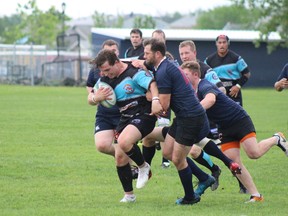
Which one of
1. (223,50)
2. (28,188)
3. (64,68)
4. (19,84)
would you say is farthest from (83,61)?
(28,188)

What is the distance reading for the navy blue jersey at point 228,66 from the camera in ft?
Answer: 47.4

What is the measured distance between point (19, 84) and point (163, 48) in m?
38.8

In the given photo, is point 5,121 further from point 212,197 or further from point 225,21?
point 225,21

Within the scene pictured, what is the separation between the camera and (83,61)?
5225 centimetres

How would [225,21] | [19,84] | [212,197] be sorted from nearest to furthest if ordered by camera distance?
1. [212,197]
2. [19,84]
3. [225,21]

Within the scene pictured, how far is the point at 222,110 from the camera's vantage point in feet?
33.3

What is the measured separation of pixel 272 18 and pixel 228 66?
3980 cm

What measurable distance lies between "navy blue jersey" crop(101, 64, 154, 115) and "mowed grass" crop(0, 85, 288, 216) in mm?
1147

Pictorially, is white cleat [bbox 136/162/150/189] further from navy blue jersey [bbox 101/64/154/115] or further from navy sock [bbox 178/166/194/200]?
navy blue jersey [bbox 101/64/154/115]

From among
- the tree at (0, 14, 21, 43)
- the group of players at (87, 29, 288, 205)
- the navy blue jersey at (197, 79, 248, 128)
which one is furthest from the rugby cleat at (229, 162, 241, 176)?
the tree at (0, 14, 21, 43)

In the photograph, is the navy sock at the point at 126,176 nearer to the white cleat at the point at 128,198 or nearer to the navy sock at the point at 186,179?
the white cleat at the point at 128,198

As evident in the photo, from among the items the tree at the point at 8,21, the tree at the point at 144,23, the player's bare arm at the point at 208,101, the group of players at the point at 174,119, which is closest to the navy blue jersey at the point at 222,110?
the group of players at the point at 174,119

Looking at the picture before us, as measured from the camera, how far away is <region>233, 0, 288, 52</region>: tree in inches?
1954

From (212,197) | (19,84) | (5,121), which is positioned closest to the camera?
(212,197)
